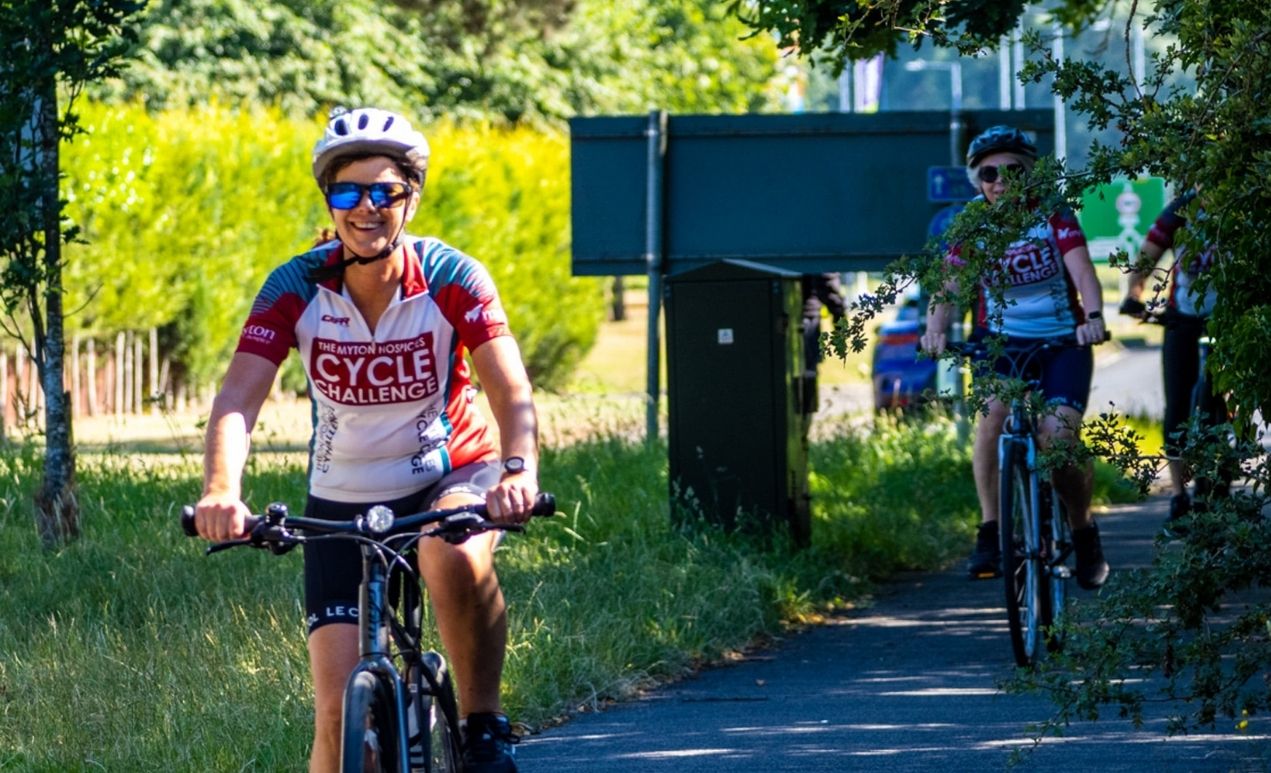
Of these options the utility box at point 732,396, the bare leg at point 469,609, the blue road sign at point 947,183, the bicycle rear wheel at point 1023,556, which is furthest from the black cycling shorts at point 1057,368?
the blue road sign at point 947,183

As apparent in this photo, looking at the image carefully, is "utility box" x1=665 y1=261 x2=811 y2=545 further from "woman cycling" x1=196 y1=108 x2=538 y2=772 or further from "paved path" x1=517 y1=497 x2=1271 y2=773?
"woman cycling" x1=196 y1=108 x2=538 y2=772

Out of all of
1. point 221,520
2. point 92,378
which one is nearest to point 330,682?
point 221,520

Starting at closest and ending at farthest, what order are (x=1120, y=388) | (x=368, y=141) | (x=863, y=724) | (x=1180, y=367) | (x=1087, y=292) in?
1. (x=368, y=141)
2. (x=863, y=724)
3. (x=1087, y=292)
4. (x=1180, y=367)
5. (x=1120, y=388)

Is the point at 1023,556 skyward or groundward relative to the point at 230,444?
groundward

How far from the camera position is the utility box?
9.70 meters

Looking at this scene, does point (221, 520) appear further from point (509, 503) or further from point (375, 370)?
point (375, 370)

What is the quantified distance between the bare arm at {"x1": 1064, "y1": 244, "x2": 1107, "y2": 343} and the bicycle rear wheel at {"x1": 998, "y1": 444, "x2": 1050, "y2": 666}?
0.47 meters

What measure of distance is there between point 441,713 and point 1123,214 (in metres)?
33.5

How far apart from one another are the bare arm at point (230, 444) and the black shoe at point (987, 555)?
155 inches

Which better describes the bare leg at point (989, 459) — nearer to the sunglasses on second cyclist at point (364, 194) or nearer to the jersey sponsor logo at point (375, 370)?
the jersey sponsor logo at point (375, 370)

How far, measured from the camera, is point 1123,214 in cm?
3647

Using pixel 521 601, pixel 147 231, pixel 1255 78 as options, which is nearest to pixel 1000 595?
pixel 521 601

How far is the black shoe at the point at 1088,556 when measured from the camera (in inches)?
312

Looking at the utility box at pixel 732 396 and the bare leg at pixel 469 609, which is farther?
the utility box at pixel 732 396
